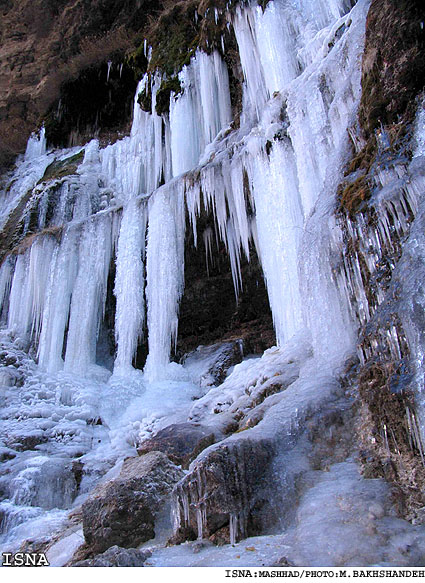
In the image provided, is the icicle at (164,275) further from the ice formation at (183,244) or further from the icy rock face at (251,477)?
the icy rock face at (251,477)

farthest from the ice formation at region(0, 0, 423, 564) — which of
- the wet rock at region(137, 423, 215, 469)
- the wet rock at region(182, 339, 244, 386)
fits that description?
the wet rock at region(137, 423, 215, 469)

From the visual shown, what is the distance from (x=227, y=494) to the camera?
2.72 metres

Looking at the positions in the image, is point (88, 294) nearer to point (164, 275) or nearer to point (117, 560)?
point (164, 275)

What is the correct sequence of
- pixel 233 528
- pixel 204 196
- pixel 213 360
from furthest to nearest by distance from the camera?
pixel 213 360 → pixel 204 196 → pixel 233 528

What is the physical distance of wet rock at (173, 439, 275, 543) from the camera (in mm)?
2670

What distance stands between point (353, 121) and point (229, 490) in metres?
3.57

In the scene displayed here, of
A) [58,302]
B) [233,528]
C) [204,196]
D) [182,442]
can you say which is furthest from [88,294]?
[233,528]

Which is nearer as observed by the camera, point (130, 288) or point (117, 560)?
point (117, 560)

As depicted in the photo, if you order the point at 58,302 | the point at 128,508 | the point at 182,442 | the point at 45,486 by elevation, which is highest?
the point at 58,302

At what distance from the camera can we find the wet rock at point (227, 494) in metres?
2.67

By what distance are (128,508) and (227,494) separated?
3.38 ft

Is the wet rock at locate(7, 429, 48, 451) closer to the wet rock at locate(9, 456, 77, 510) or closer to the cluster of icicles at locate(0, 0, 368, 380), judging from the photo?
the wet rock at locate(9, 456, 77, 510)

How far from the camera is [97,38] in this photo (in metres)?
15.7
